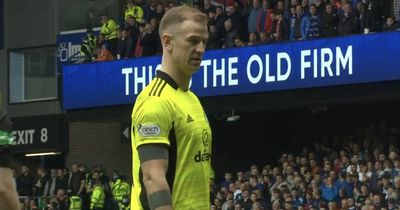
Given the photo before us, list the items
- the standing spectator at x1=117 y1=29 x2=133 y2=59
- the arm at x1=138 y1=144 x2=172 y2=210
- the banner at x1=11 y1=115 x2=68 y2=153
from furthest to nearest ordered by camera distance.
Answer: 1. the banner at x1=11 y1=115 x2=68 y2=153
2. the standing spectator at x1=117 y1=29 x2=133 y2=59
3. the arm at x1=138 y1=144 x2=172 y2=210

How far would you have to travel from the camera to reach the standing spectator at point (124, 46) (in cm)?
2881

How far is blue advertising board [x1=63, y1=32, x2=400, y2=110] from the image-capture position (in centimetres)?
2459

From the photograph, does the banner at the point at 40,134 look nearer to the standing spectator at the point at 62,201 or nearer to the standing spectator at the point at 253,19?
the standing spectator at the point at 62,201

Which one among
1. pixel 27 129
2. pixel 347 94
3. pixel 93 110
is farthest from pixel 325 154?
pixel 27 129

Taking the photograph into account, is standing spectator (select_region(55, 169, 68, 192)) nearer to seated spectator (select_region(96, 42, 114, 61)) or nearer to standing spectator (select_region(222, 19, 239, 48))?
seated spectator (select_region(96, 42, 114, 61))

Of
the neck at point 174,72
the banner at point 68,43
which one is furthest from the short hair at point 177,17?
the banner at point 68,43

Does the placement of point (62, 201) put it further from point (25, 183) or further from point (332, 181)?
point (332, 181)

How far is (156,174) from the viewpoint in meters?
6.12

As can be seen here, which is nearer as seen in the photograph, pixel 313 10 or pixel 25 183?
pixel 313 10

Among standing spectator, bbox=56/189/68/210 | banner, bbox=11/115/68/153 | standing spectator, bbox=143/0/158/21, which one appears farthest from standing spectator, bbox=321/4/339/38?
banner, bbox=11/115/68/153

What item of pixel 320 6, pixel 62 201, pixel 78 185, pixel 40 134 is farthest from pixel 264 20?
pixel 40 134

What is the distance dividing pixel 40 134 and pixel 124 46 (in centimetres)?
700

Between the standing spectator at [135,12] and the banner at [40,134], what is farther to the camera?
the banner at [40,134]

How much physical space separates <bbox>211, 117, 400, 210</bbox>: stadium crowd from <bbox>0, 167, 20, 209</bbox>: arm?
1469 cm
